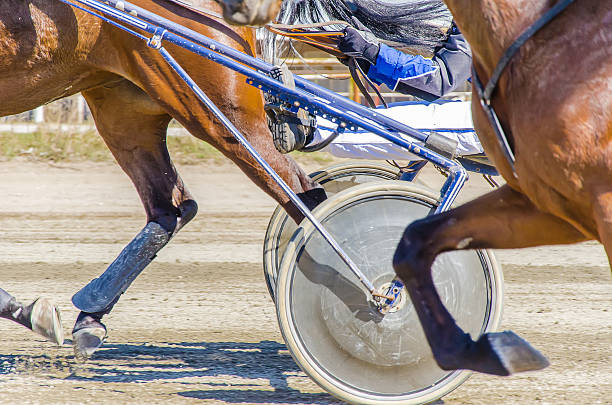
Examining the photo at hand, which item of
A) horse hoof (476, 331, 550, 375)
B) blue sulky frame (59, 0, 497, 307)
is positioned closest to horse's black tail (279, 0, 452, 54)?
blue sulky frame (59, 0, 497, 307)

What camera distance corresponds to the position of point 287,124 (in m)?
3.62

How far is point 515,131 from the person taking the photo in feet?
7.23

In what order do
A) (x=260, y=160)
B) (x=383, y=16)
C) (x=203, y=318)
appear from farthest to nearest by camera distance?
(x=203, y=318) → (x=383, y=16) → (x=260, y=160)

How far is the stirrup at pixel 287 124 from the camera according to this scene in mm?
3559

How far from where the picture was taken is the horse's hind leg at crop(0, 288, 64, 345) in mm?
3396

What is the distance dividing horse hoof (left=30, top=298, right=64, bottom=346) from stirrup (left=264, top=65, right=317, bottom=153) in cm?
110

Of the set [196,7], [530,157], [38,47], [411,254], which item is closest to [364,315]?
[411,254]

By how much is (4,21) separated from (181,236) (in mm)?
3381

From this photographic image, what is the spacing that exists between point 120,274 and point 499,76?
204 cm

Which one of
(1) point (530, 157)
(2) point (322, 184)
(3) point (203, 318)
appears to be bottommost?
(3) point (203, 318)

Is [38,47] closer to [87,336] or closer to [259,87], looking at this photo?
[259,87]

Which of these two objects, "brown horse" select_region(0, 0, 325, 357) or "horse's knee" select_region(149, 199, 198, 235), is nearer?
"brown horse" select_region(0, 0, 325, 357)

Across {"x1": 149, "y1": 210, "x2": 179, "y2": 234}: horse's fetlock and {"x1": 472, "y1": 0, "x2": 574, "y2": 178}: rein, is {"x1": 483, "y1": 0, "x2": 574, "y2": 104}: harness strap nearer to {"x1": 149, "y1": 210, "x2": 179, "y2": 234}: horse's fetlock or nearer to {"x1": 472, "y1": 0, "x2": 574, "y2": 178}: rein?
{"x1": 472, "y1": 0, "x2": 574, "y2": 178}: rein

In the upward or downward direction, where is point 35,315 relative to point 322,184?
downward
